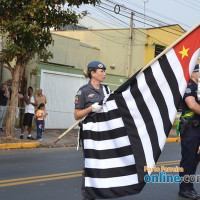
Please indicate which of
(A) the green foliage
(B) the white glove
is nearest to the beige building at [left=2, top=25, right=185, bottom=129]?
(A) the green foliage

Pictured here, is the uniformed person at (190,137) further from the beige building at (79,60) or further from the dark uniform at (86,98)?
the beige building at (79,60)

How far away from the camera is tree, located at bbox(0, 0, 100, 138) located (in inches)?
503

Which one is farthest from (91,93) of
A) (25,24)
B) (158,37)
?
(158,37)

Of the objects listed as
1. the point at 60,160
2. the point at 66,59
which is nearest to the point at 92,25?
the point at 66,59

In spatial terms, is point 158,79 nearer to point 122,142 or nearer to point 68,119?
point 122,142

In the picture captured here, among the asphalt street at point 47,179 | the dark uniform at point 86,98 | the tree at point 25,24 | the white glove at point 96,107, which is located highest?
the tree at point 25,24

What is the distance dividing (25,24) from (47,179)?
6.36 metres

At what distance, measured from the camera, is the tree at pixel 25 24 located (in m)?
12.8

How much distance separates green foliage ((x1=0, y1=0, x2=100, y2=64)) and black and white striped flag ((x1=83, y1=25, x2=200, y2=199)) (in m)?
8.09

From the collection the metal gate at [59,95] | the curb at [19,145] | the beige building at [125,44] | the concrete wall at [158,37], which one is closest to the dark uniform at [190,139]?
the curb at [19,145]

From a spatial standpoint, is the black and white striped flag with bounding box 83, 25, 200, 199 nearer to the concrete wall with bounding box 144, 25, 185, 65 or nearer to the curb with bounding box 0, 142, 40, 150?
the curb with bounding box 0, 142, 40, 150

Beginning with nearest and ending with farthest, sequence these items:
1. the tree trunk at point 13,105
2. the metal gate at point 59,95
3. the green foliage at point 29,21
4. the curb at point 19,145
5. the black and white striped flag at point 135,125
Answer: the black and white striped flag at point 135,125 < the green foliage at point 29,21 < the curb at point 19,145 < the tree trunk at point 13,105 < the metal gate at point 59,95

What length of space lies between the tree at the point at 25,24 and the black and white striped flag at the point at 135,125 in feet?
26.6

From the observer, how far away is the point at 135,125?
5.00 m
